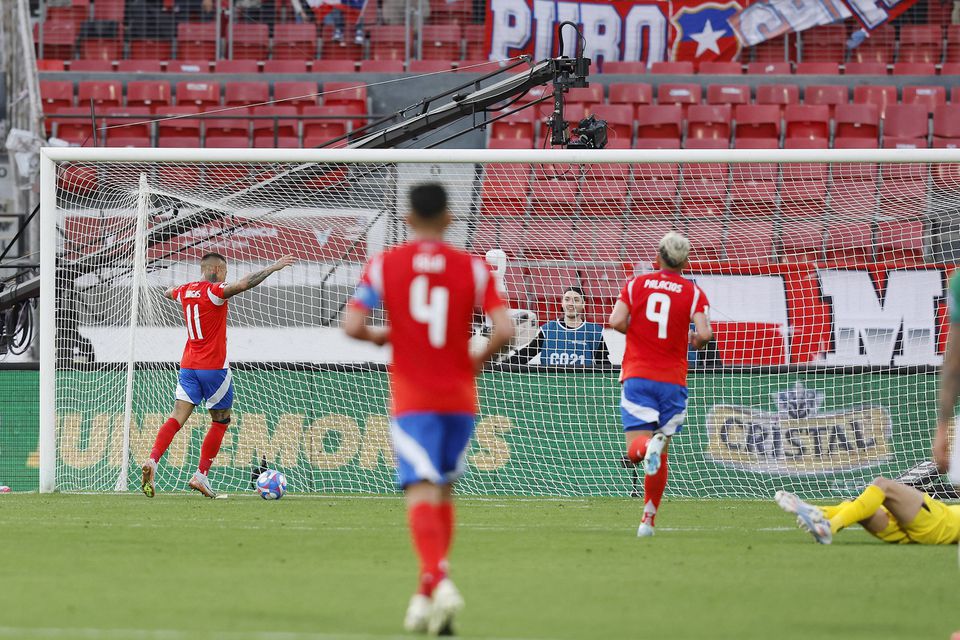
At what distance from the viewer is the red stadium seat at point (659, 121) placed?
829 inches

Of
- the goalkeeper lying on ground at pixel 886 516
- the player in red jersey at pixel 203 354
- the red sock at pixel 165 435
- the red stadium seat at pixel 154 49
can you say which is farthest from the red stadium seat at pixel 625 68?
the goalkeeper lying on ground at pixel 886 516

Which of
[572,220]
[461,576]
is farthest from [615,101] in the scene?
[461,576]

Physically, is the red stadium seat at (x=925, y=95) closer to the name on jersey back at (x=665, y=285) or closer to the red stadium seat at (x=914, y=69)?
the red stadium seat at (x=914, y=69)

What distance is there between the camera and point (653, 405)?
9.34 metres

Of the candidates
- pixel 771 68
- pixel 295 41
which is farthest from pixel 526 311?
pixel 295 41

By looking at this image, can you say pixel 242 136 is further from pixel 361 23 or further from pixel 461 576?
pixel 461 576

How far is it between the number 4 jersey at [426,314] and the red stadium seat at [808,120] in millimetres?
16643

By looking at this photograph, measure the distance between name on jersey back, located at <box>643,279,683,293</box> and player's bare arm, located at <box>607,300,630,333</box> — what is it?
228 mm

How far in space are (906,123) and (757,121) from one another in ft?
7.31

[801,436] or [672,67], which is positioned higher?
[672,67]

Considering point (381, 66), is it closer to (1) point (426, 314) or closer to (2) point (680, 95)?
(2) point (680, 95)

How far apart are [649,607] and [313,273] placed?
998 cm

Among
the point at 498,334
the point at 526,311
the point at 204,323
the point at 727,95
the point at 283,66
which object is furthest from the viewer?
the point at 283,66

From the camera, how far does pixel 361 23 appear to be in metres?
23.7
